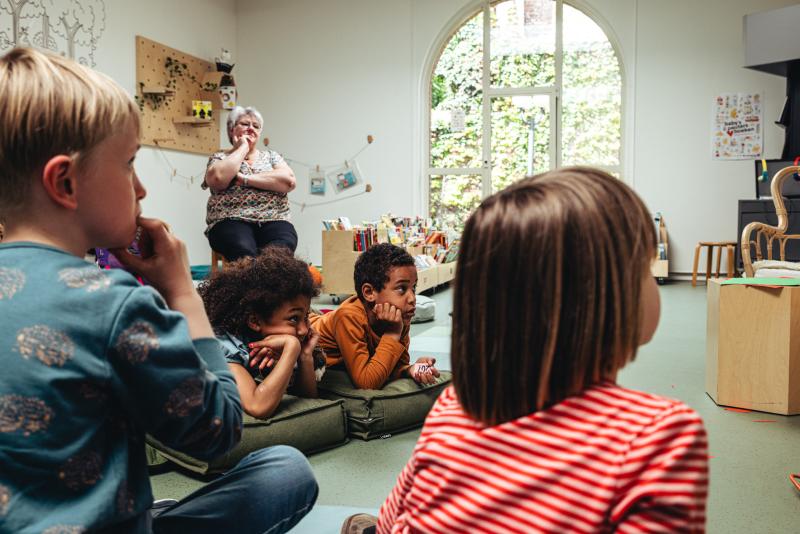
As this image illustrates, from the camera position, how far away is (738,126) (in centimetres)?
646

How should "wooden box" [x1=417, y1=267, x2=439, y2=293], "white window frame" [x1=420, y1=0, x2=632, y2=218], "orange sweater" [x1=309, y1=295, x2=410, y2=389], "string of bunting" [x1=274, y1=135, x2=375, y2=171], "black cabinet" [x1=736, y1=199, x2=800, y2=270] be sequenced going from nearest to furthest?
"orange sweater" [x1=309, y1=295, x2=410, y2=389], "black cabinet" [x1=736, y1=199, x2=800, y2=270], "wooden box" [x1=417, y1=267, x2=439, y2=293], "white window frame" [x1=420, y1=0, x2=632, y2=218], "string of bunting" [x1=274, y1=135, x2=375, y2=171]

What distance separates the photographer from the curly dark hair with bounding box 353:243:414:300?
7.07 ft

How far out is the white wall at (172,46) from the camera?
6.00 meters

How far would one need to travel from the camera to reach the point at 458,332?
2.22 ft

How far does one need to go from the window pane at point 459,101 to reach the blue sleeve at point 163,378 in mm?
6873

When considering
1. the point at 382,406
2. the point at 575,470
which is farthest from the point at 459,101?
the point at 575,470

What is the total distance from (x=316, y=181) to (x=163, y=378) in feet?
23.7

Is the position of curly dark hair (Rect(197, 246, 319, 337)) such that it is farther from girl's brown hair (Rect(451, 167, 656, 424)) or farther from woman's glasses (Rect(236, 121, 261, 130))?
woman's glasses (Rect(236, 121, 261, 130))

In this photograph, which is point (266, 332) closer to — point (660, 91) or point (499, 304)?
point (499, 304)

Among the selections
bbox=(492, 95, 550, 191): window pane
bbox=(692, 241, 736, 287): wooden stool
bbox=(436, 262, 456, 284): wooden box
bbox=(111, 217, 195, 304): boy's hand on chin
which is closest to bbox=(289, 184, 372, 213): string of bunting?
bbox=(492, 95, 550, 191): window pane

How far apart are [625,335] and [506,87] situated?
6.90 metres

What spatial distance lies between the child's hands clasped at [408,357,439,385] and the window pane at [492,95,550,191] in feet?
17.1

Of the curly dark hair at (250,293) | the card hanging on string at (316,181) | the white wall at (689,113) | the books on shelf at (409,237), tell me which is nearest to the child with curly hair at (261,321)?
the curly dark hair at (250,293)

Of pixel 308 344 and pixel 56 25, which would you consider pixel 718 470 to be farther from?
pixel 56 25
